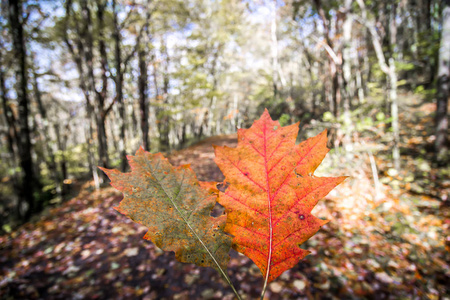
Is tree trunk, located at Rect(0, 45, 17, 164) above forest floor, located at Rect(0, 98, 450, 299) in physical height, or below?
above

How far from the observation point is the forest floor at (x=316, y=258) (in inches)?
89.4

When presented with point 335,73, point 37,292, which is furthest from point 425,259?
point 37,292

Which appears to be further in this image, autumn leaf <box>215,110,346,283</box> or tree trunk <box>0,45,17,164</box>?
tree trunk <box>0,45,17,164</box>

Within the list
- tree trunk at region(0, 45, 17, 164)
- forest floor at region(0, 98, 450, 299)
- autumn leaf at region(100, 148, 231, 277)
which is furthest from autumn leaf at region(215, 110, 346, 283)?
tree trunk at region(0, 45, 17, 164)

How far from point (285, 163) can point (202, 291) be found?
2.66 meters

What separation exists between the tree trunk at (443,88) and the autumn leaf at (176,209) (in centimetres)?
643

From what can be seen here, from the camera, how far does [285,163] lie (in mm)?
420

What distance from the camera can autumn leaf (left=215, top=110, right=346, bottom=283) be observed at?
410mm

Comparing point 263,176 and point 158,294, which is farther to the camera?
point 158,294

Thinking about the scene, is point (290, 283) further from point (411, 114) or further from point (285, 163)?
point (411, 114)

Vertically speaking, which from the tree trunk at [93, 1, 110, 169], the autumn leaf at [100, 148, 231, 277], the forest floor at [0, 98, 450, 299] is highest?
the tree trunk at [93, 1, 110, 169]

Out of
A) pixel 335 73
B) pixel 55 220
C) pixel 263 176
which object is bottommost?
pixel 55 220

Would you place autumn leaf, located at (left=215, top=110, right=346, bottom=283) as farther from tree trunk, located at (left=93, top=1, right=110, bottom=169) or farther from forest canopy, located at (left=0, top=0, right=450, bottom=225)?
tree trunk, located at (left=93, top=1, right=110, bottom=169)

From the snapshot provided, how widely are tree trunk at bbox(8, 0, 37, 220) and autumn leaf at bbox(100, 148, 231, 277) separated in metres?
7.36
